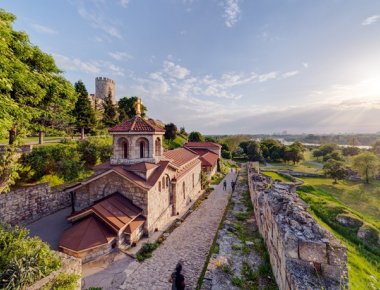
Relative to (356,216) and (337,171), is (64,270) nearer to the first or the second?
(356,216)

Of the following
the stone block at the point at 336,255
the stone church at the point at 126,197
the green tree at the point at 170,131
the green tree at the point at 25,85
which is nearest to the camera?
the stone block at the point at 336,255

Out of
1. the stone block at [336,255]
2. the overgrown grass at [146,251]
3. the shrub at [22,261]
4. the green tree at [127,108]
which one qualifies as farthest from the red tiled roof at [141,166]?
the green tree at [127,108]

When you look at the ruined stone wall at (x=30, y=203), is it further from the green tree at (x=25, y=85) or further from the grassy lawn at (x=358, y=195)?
the grassy lawn at (x=358, y=195)

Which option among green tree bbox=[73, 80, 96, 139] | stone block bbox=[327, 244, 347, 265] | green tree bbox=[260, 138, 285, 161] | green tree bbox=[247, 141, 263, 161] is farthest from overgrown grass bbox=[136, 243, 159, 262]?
green tree bbox=[260, 138, 285, 161]

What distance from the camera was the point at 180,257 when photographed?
10.5 m

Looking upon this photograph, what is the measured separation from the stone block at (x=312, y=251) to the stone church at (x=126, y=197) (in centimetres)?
905

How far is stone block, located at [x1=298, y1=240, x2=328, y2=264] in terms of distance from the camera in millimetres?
4578

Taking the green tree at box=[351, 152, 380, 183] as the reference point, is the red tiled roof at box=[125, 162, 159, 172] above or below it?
above

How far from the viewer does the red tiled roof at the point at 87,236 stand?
968 centimetres

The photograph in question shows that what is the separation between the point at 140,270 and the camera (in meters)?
9.44

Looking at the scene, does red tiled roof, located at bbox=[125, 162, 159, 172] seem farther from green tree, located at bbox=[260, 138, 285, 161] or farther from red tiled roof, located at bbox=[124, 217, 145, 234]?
green tree, located at bbox=[260, 138, 285, 161]

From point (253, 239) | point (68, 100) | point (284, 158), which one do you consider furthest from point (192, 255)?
point (284, 158)

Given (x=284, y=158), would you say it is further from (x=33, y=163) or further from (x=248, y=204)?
(x=33, y=163)

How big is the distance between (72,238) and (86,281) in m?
2.43
